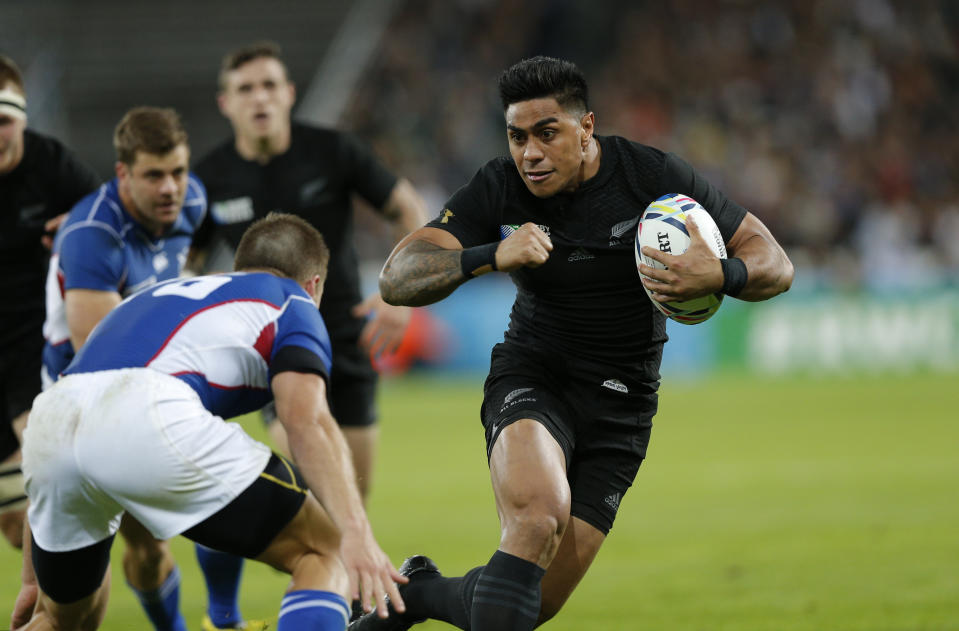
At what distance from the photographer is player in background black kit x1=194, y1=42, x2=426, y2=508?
7.20 metres

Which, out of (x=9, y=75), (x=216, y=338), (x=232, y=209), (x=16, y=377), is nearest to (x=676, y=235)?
(x=216, y=338)

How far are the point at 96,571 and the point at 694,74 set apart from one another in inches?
868

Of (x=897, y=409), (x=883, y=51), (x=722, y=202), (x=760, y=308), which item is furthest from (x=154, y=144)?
(x=883, y=51)

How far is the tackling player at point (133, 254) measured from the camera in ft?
18.5

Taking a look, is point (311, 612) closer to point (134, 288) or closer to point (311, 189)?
point (134, 288)

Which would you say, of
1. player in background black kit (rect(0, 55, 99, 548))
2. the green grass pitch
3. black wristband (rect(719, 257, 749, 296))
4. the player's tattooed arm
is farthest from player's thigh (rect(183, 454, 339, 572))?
player in background black kit (rect(0, 55, 99, 548))

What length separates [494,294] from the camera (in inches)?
786

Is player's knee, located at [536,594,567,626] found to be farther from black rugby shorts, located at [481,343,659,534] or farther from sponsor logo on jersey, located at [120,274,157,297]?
sponsor logo on jersey, located at [120,274,157,297]

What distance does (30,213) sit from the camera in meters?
6.51

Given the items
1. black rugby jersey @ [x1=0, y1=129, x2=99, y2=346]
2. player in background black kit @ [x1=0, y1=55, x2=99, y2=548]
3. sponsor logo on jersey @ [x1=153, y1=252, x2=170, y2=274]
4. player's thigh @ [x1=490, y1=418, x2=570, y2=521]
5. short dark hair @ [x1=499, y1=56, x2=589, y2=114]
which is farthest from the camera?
black rugby jersey @ [x1=0, y1=129, x2=99, y2=346]

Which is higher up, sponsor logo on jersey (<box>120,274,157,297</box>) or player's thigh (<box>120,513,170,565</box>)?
sponsor logo on jersey (<box>120,274,157,297</box>)

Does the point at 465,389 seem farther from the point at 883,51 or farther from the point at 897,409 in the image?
the point at 883,51

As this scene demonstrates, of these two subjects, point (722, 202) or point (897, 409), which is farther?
point (897, 409)

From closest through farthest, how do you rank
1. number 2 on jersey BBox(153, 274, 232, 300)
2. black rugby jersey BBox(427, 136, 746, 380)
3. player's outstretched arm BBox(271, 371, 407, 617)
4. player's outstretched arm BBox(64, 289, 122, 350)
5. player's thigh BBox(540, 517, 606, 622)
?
player's outstretched arm BBox(271, 371, 407, 617) < number 2 on jersey BBox(153, 274, 232, 300) < player's thigh BBox(540, 517, 606, 622) < black rugby jersey BBox(427, 136, 746, 380) < player's outstretched arm BBox(64, 289, 122, 350)
